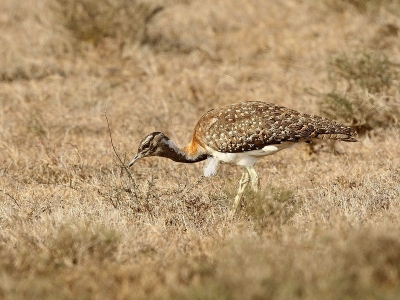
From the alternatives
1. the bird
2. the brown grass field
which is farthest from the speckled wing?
the brown grass field

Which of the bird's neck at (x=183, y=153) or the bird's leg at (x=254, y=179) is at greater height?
the bird's neck at (x=183, y=153)

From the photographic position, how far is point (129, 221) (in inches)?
265

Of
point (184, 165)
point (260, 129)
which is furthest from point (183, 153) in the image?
point (184, 165)

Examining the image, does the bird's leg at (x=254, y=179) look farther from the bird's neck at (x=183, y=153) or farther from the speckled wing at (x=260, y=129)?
the bird's neck at (x=183, y=153)

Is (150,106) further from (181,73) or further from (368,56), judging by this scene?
(368,56)

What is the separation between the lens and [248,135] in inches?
284

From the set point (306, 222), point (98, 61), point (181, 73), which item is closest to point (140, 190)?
point (306, 222)

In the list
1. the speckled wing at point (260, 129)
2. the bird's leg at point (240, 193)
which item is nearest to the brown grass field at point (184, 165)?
the bird's leg at point (240, 193)

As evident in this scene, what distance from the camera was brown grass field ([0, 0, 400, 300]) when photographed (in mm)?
4926

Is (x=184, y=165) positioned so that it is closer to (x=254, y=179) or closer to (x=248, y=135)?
(x=254, y=179)

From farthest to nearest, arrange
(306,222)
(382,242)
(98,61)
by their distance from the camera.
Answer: (98,61)
(306,222)
(382,242)

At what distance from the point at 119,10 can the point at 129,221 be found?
851 centimetres

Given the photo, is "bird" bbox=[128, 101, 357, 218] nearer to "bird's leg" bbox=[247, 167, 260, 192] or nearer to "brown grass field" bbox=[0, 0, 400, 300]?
"bird's leg" bbox=[247, 167, 260, 192]

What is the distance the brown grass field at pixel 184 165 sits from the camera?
16.2ft
